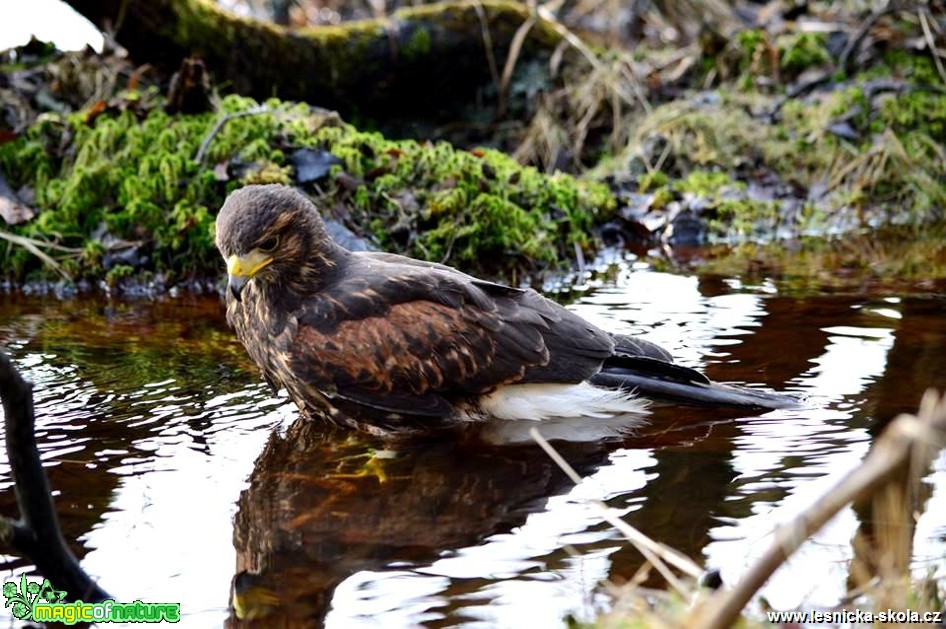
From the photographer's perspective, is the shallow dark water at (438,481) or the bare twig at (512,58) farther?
the bare twig at (512,58)

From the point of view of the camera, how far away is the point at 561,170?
34.8 feet

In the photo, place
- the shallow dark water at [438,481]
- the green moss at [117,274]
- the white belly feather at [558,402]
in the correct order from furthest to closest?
1. the green moss at [117,274]
2. the white belly feather at [558,402]
3. the shallow dark water at [438,481]

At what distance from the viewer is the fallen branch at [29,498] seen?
2.93 m

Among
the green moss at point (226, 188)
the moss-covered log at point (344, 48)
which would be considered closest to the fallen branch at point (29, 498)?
the green moss at point (226, 188)

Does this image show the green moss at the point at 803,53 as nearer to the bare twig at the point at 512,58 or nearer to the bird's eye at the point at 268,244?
the bare twig at the point at 512,58

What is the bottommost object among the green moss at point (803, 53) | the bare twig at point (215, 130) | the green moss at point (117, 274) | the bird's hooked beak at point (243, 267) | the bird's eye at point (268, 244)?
the green moss at point (117, 274)

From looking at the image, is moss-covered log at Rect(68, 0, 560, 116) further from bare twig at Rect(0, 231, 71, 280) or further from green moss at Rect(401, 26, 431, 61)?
bare twig at Rect(0, 231, 71, 280)

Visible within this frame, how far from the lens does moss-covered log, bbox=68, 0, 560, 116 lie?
9.55 m

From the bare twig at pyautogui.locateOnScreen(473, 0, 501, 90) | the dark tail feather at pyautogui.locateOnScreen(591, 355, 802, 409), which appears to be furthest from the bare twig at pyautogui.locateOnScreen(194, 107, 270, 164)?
the dark tail feather at pyautogui.locateOnScreen(591, 355, 802, 409)

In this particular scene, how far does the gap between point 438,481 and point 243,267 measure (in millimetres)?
1341

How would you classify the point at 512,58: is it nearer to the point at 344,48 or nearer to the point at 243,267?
the point at 344,48

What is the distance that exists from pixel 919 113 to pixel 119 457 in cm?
805

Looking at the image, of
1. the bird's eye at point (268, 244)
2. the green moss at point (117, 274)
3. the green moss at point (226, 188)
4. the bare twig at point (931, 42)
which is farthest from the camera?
the bare twig at point (931, 42)

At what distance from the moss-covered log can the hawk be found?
4.64 meters
